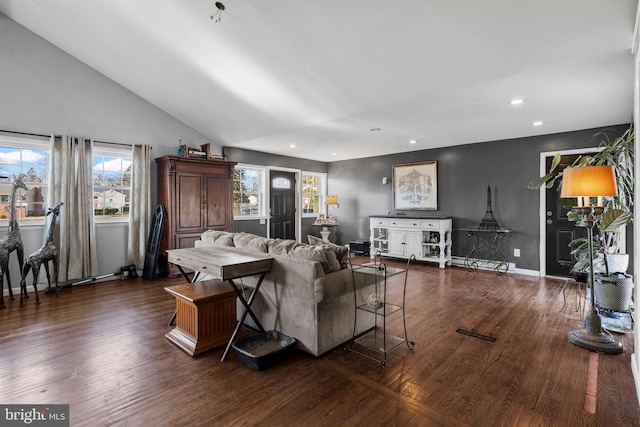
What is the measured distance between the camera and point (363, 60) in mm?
3209

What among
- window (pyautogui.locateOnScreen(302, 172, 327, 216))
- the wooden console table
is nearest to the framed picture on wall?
window (pyautogui.locateOnScreen(302, 172, 327, 216))

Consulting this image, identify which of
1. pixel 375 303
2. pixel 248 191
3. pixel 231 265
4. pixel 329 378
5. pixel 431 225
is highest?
pixel 248 191

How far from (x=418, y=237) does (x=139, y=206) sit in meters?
4.96

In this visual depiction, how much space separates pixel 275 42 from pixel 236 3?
50 cm

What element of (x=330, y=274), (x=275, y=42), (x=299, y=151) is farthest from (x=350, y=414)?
(x=299, y=151)

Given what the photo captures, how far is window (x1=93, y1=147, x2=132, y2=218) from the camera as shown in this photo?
4.93 m

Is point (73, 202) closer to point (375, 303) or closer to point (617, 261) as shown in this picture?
point (375, 303)

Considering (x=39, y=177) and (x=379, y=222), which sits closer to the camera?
(x=39, y=177)

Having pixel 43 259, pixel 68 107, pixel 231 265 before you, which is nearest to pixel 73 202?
pixel 43 259

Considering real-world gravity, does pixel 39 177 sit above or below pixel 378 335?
above

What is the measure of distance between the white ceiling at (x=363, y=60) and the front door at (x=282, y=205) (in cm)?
191

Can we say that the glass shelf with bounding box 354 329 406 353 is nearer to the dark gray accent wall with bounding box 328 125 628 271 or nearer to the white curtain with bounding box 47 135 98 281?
the dark gray accent wall with bounding box 328 125 628 271

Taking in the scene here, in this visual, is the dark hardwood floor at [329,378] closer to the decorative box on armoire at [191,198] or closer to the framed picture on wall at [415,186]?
the decorative box on armoire at [191,198]

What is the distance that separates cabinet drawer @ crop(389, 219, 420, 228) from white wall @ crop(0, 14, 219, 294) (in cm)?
440
